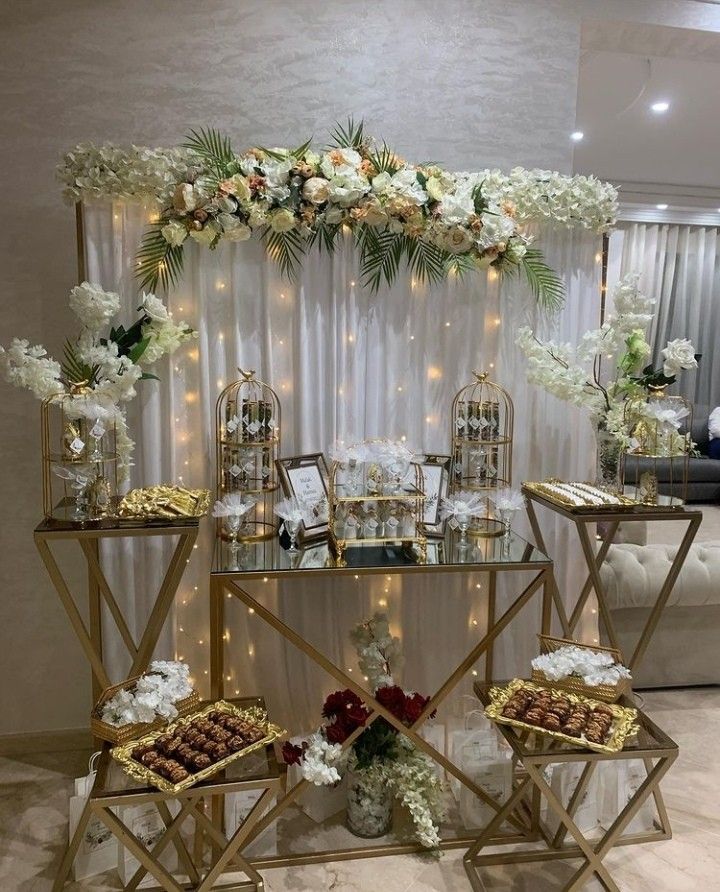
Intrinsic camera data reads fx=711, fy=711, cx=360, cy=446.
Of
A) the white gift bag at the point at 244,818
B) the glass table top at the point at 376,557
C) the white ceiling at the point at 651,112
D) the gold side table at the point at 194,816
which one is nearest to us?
the gold side table at the point at 194,816

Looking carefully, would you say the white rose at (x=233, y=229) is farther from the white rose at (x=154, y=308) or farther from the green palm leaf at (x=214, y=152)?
the white rose at (x=154, y=308)

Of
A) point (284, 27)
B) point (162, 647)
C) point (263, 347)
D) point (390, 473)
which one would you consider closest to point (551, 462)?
point (390, 473)

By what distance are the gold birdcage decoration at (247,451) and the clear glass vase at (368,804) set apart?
867 mm

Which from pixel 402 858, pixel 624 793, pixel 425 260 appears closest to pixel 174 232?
pixel 425 260

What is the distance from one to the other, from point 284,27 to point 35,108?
0.95 meters

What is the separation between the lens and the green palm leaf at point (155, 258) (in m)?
2.43

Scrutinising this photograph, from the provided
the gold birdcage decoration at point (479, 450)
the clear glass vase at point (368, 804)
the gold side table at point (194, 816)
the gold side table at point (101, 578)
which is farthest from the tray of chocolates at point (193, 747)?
the gold birdcage decoration at point (479, 450)

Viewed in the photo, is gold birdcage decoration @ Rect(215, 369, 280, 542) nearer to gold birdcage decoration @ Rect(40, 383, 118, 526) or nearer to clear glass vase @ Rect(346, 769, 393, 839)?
gold birdcage decoration @ Rect(40, 383, 118, 526)

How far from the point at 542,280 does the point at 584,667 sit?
1.38 meters

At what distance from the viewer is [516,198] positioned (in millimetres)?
2541

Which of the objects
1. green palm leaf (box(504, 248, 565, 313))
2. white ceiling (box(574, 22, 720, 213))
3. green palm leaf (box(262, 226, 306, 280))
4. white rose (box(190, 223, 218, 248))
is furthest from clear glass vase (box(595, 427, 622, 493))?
white ceiling (box(574, 22, 720, 213))

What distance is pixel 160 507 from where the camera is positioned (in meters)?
2.17

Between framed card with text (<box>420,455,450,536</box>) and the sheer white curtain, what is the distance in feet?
20.6

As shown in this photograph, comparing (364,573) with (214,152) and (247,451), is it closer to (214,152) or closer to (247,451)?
(247,451)
